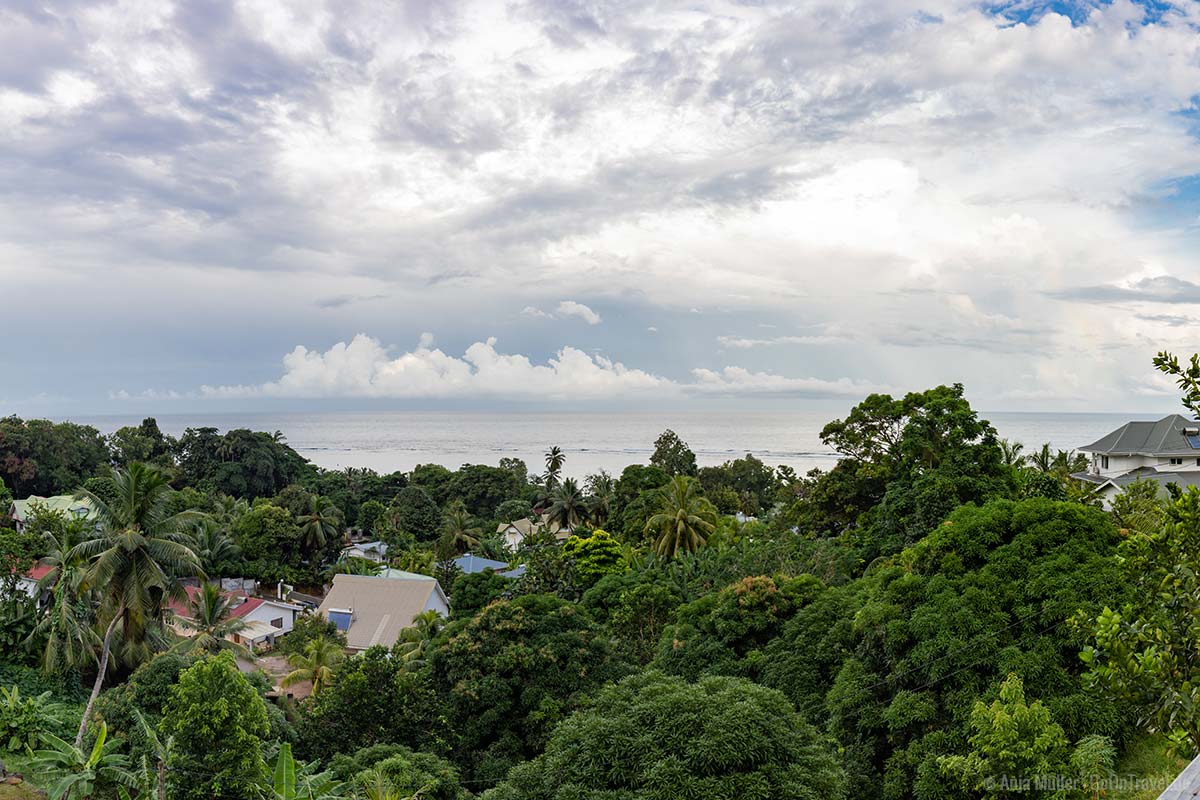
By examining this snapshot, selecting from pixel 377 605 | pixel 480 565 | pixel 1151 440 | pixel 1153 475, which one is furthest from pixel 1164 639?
pixel 480 565

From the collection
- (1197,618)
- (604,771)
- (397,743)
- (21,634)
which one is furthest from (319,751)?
(1197,618)

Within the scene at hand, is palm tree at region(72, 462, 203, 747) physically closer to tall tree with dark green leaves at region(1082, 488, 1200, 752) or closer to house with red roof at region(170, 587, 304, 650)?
house with red roof at region(170, 587, 304, 650)

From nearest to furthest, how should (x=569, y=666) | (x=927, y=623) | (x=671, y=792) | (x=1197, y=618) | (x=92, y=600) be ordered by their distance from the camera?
(x=1197, y=618)
(x=671, y=792)
(x=927, y=623)
(x=569, y=666)
(x=92, y=600)

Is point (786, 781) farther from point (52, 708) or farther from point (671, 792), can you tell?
point (52, 708)

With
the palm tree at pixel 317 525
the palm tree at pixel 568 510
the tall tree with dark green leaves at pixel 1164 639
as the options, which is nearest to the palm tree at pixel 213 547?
the palm tree at pixel 317 525

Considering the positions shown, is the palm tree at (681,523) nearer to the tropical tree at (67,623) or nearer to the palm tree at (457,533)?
the palm tree at (457,533)

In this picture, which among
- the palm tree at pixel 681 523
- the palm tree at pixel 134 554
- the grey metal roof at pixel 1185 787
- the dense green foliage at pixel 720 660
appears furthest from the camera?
the palm tree at pixel 681 523

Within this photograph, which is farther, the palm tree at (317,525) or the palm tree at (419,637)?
the palm tree at (317,525)

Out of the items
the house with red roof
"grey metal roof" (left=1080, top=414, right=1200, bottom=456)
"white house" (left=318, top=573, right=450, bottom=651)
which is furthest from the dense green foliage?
"grey metal roof" (left=1080, top=414, right=1200, bottom=456)
